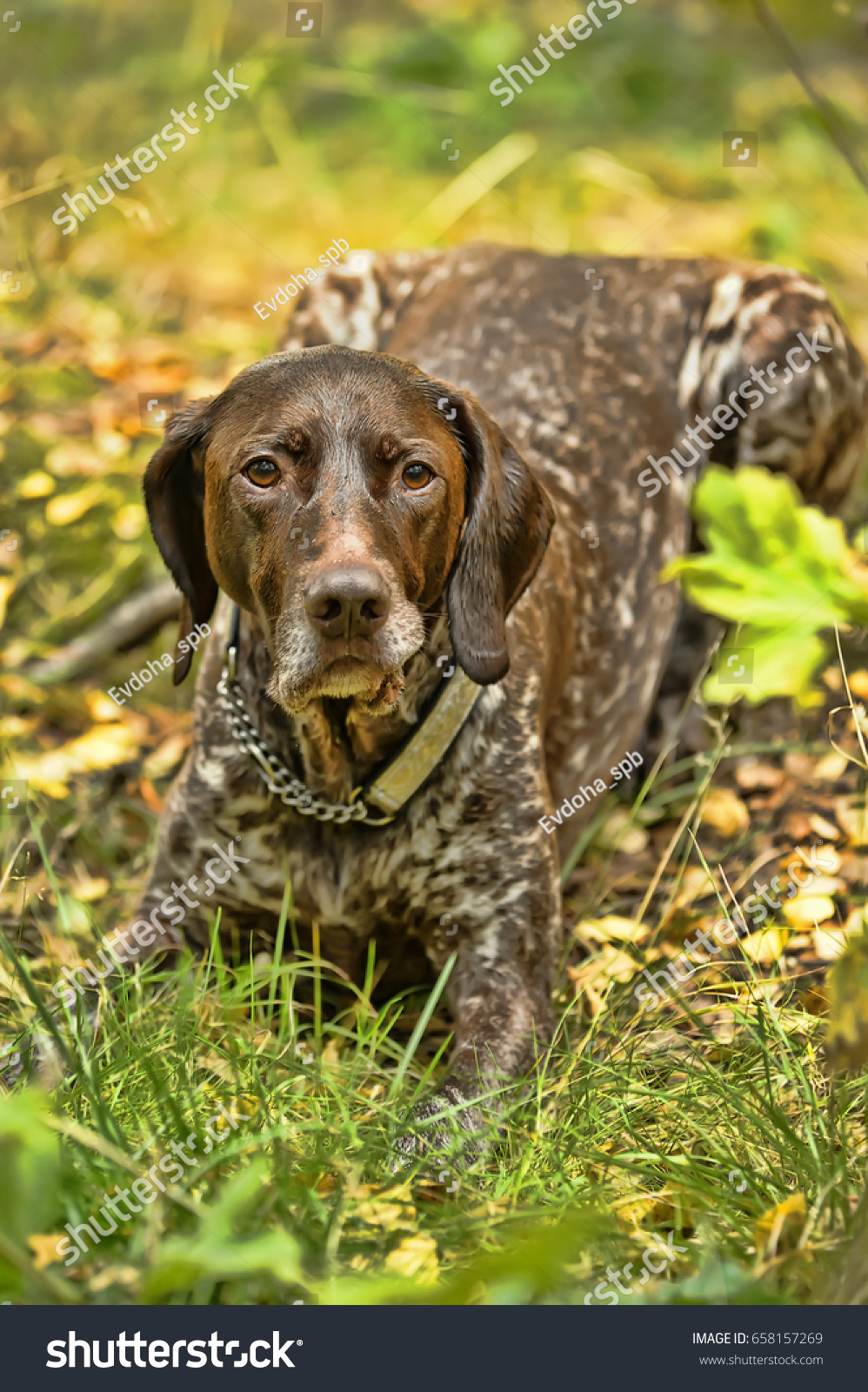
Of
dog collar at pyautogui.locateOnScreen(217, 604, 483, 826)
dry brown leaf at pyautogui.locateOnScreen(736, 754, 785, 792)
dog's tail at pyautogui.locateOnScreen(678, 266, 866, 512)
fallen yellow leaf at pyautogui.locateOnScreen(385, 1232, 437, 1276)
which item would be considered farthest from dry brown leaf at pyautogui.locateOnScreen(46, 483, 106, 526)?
fallen yellow leaf at pyautogui.locateOnScreen(385, 1232, 437, 1276)

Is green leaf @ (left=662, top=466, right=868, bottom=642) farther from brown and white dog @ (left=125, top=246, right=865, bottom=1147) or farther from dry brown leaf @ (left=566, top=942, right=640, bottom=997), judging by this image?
dry brown leaf @ (left=566, top=942, right=640, bottom=997)

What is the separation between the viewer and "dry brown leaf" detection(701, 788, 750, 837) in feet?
13.9

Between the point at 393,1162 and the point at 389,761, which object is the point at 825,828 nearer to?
the point at 389,761

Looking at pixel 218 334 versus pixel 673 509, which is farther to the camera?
pixel 218 334

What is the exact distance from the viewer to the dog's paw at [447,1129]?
272cm

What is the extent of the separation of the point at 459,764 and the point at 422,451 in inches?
31.4

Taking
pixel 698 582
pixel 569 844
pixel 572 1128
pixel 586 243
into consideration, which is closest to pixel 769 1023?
pixel 572 1128

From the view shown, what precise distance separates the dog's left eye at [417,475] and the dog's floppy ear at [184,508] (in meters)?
0.51

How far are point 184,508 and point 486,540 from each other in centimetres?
72

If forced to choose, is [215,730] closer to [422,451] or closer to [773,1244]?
[422,451]

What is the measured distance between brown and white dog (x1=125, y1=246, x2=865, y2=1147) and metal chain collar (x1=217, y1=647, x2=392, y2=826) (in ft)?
0.08

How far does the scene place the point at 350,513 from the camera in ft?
9.14
